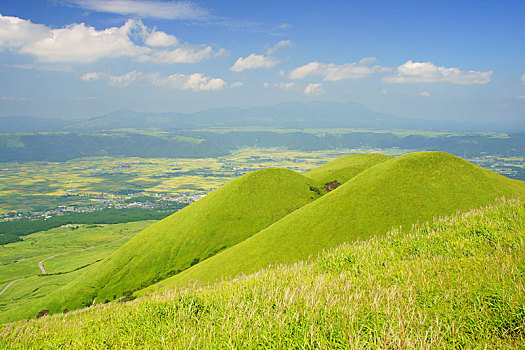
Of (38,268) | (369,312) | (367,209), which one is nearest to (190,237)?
(367,209)

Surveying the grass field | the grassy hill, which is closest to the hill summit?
the grassy hill

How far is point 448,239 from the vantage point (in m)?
14.0

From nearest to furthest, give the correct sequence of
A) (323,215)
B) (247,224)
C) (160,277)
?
(323,215) < (160,277) < (247,224)

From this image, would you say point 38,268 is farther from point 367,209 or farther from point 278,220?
point 367,209

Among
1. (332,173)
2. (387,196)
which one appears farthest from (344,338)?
(332,173)

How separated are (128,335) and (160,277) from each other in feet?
258

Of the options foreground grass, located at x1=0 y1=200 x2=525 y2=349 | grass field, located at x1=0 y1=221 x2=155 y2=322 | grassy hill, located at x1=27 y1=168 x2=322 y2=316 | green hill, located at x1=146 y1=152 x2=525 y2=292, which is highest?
foreground grass, located at x1=0 y1=200 x2=525 y2=349

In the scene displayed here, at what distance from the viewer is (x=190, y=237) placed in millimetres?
88688

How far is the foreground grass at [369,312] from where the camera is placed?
6.23 metres

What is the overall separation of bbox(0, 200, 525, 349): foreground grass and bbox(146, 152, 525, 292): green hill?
41.8 m

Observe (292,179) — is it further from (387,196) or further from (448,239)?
(448,239)

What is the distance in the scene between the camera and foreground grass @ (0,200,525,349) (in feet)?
20.4

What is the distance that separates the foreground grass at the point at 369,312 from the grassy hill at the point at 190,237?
243 feet

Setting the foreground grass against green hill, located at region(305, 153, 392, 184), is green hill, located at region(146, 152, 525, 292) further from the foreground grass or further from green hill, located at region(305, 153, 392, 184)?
the foreground grass
